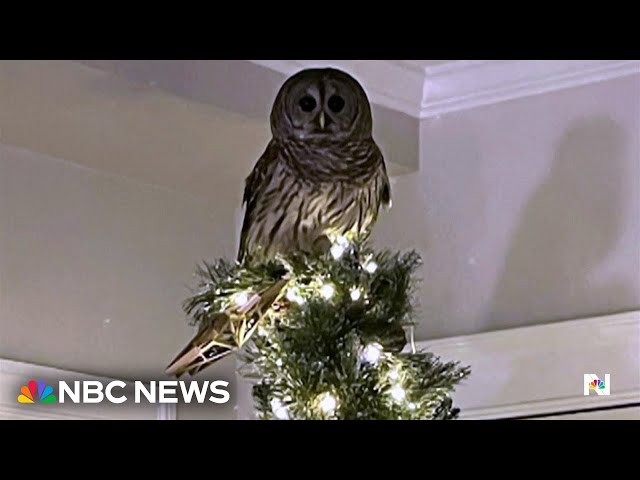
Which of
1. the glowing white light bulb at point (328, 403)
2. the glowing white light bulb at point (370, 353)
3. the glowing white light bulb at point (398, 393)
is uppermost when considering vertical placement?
the glowing white light bulb at point (370, 353)

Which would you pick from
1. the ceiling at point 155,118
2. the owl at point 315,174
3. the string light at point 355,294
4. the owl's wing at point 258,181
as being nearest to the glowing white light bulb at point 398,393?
the string light at point 355,294

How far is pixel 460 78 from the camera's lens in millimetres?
2486

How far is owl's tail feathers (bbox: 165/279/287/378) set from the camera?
4.88 ft

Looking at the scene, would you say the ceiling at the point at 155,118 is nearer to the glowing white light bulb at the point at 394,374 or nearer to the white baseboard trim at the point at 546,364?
the white baseboard trim at the point at 546,364

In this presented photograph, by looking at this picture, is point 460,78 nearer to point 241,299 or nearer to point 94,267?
point 94,267

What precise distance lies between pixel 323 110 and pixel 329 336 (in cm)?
37

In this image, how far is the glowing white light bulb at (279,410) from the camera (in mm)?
1440

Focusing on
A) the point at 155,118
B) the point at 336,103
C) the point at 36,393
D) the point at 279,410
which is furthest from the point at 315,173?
the point at 36,393
